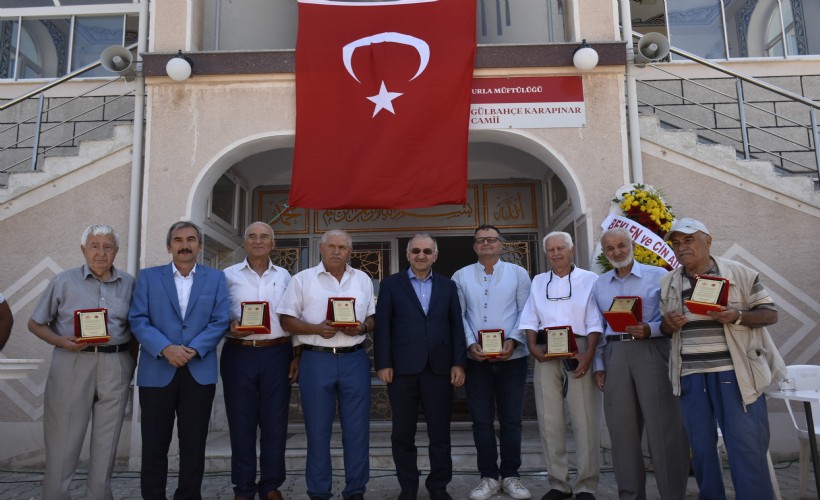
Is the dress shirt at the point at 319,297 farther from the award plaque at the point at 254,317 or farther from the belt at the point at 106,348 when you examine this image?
the belt at the point at 106,348

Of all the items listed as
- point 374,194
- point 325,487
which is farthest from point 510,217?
point 325,487

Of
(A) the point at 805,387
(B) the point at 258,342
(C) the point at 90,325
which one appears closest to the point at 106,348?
(C) the point at 90,325

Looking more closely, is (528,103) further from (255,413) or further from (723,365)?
(255,413)

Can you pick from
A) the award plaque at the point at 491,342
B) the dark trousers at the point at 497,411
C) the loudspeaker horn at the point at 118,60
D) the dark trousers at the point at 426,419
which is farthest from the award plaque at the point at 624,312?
the loudspeaker horn at the point at 118,60

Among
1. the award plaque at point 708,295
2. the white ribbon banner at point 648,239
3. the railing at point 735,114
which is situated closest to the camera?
the award plaque at point 708,295

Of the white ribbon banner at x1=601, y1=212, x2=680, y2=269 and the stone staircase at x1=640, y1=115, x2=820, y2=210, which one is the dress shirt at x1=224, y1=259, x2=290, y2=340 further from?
the stone staircase at x1=640, y1=115, x2=820, y2=210

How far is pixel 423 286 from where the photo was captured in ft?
16.8

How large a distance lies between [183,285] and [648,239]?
13.2 ft

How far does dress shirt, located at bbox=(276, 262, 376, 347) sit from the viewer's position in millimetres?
4848

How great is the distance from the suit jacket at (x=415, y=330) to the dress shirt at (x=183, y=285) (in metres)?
1.39

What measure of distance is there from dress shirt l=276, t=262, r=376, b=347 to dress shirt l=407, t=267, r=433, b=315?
1.27 ft

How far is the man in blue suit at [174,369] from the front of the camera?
4.47m

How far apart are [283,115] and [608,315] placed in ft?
13.7

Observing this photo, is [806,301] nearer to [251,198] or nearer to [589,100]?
[589,100]
